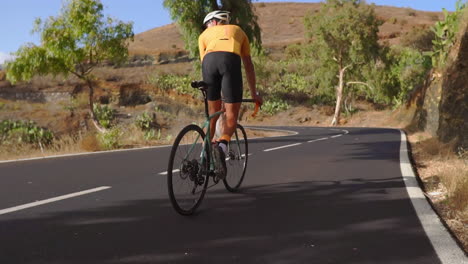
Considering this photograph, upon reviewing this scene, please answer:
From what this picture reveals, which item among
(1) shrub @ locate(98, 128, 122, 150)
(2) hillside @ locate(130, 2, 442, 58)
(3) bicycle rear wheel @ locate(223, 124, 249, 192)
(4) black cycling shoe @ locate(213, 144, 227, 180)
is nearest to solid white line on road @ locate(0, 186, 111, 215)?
(3) bicycle rear wheel @ locate(223, 124, 249, 192)

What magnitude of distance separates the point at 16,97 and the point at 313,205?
39.2m

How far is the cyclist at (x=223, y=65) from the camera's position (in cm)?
543

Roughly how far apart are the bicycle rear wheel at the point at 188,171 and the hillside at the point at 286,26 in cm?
8327

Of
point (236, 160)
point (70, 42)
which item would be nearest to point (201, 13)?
point (70, 42)

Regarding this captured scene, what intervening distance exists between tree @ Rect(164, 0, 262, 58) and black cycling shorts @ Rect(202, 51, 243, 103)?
17399 millimetres

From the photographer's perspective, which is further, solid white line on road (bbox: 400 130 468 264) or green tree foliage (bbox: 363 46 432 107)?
green tree foliage (bbox: 363 46 432 107)

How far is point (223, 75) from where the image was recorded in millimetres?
5465

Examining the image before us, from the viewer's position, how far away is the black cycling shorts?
542cm

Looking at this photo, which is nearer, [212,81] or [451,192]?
[212,81]

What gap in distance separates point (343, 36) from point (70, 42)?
1117 inches

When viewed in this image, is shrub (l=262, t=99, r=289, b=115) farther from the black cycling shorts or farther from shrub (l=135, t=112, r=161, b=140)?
the black cycling shorts

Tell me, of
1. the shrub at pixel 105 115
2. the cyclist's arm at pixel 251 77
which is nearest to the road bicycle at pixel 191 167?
the cyclist's arm at pixel 251 77

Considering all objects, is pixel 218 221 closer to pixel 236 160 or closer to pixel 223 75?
pixel 223 75

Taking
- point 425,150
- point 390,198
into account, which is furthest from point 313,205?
point 425,150
